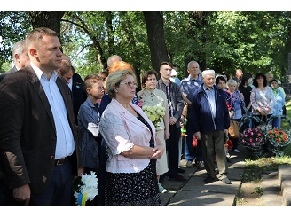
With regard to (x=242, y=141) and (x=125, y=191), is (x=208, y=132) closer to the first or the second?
(x=242, y=141)

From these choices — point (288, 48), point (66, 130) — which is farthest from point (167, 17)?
point (288, 48)

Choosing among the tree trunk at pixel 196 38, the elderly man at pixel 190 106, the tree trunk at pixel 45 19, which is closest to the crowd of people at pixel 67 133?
the elderly man at pixel 190 106

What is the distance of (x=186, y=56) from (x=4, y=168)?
525 inches

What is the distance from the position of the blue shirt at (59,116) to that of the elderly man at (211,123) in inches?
147

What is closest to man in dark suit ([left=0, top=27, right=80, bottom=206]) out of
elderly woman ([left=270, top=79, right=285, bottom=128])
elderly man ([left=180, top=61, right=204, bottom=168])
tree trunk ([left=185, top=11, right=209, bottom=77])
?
elderly man ([left=180, top=61, right=204, bottom=168])

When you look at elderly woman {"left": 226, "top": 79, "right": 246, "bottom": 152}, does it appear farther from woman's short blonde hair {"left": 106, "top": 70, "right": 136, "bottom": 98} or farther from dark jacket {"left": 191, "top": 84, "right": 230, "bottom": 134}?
woman's short blonde hair {"left": 106, "top": 70, "right": 136, "bottom": 98}

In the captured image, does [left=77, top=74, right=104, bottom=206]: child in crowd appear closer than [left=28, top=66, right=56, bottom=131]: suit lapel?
No

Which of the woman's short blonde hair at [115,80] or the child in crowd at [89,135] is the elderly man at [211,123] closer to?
the child in crowd at [89,135]

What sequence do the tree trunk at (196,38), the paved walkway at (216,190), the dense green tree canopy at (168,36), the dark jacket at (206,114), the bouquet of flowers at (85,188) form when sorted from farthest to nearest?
the tree trunk at (196,38)
the dense green tree canopy at (168,36)
the dark jacket at (206,114)
the paved walkway at (216,190)
the bouquet of flowers at (85,188)

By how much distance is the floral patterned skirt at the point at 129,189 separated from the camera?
3.95 meters

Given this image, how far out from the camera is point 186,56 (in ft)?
52.3

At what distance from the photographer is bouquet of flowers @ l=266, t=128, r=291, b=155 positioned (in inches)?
348

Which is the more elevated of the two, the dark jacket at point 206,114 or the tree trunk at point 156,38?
the tree trunk at point 156,38

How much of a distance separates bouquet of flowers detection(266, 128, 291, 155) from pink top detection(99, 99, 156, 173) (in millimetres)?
5525
